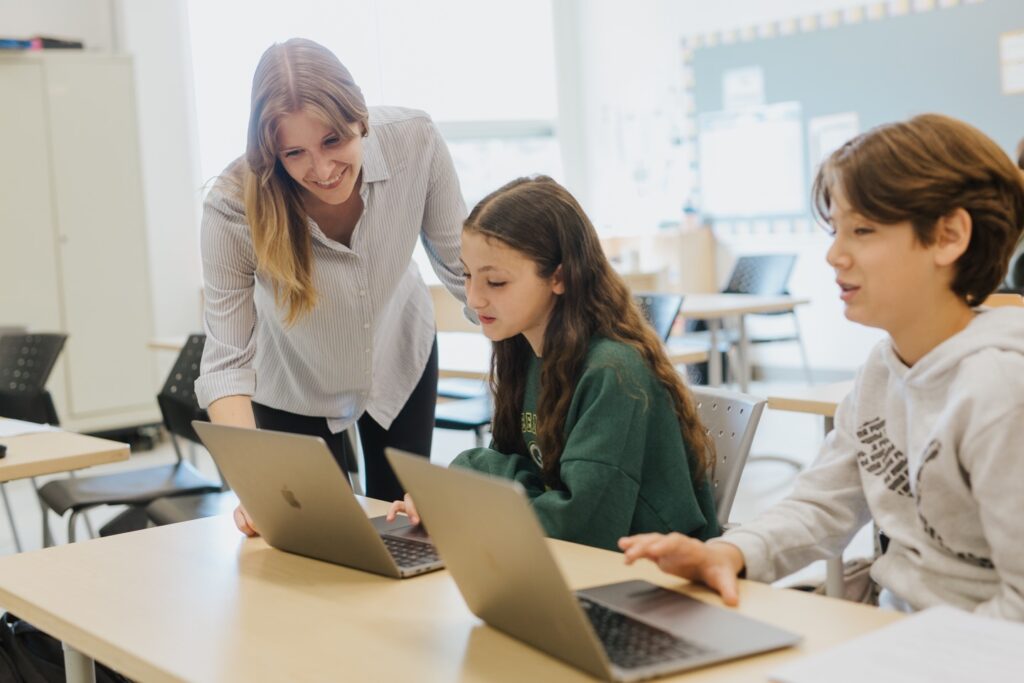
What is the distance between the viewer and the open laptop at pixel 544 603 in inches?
37.5

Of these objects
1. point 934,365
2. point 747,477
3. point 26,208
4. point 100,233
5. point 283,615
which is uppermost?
point 26,208

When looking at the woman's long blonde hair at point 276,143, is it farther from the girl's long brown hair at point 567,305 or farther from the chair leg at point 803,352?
the chair leg at point 803,352

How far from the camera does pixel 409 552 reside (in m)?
1.44

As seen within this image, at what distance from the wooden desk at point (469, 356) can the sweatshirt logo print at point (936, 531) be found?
6.52 feet

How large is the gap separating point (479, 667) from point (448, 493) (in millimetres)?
164

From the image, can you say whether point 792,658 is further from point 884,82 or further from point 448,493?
point 884,82

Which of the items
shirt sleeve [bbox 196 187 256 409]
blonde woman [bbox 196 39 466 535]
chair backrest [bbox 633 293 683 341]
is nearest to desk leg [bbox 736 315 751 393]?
chair backrest [bbox 633 293 683 341]

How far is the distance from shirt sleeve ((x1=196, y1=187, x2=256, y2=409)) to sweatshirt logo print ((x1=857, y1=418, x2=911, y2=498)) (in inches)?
38.9

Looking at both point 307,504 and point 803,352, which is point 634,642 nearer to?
point 307,504

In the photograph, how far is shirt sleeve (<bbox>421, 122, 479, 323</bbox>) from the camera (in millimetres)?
2156

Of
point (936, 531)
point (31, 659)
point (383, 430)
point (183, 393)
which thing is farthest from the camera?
point (183, 393)

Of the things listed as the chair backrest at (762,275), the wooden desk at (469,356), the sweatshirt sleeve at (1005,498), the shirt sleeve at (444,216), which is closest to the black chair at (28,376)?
the wooden desk at (469,356)

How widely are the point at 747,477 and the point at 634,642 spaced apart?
12.2 feet

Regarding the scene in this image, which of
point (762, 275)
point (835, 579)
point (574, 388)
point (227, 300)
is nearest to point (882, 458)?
point (835, 579)
